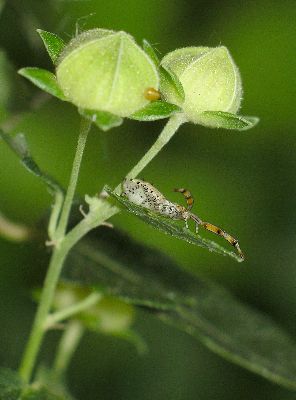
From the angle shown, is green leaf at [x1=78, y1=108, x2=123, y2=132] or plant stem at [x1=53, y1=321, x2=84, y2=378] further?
plant stem at [x1=53, y1=321, x2=84, y2=378]

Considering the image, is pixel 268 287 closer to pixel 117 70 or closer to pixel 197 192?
pixel 197 192

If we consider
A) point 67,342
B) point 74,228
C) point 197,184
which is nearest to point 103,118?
point 74,228

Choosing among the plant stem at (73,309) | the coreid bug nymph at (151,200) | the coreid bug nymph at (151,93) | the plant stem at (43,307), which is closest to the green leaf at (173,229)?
the coreid bug nymph at (151,200)

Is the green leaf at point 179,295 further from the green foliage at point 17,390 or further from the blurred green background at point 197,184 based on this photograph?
the blurred green background at point 197,184

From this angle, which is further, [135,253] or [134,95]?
[135,253]

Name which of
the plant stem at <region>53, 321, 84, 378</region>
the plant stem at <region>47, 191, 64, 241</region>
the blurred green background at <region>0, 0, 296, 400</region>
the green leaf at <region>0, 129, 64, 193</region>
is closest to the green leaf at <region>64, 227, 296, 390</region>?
the plant stem at <region>53, 321, 84, 378</region>

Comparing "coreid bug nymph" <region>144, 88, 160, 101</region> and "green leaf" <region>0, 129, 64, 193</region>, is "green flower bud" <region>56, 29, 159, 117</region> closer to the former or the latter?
→ "coreid bug nymph" <region>144, 88, 160, 101</region>

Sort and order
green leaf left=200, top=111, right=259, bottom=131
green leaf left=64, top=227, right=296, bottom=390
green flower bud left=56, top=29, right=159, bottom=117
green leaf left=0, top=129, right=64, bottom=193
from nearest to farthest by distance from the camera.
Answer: green flower bud left=56, top=29, right=159, bottom=117 → green leaf left=200, top=111, right=259, bottom=131 → green leaf left=0, top=129, right=64, bottom=193 → green leaf left=64, top=227, right=296, bottom=390

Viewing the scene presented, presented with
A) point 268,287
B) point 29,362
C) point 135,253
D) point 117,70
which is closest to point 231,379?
point 268,287
